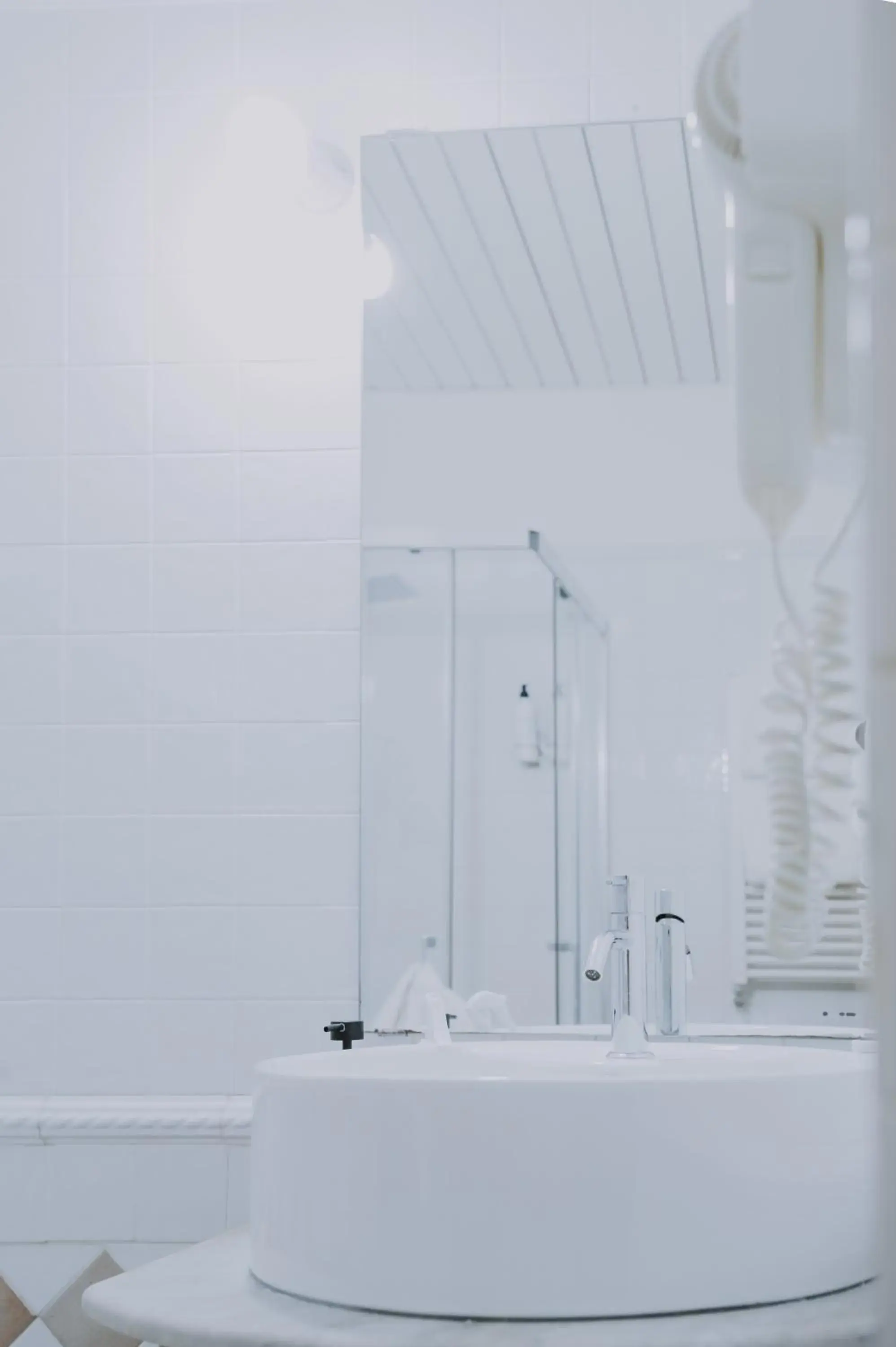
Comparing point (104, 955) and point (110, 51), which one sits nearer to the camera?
point (104, 955)

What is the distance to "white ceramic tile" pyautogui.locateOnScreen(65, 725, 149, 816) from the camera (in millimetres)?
1998

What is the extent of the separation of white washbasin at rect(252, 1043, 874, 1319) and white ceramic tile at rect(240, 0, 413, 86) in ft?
4.57

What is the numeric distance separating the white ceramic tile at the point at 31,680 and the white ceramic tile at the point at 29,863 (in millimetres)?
136

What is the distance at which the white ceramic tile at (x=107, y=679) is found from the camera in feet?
6.60

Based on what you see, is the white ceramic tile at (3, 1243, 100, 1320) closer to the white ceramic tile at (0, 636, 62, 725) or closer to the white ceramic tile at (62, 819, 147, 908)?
the white ceramic tile at (62, 819, 147, 908)

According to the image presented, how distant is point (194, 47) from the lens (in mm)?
2105

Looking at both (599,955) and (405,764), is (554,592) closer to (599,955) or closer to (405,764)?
(405,764)

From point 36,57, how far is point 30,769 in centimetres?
98

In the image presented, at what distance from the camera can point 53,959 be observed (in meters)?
1.98

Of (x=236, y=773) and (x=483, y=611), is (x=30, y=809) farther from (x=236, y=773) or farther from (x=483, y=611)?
(x=483, y=611)

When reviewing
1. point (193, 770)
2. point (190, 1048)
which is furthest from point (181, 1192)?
point (193, 770)

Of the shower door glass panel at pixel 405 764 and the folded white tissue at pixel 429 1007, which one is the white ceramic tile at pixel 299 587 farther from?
the folded white tissue at pixel 429 1007

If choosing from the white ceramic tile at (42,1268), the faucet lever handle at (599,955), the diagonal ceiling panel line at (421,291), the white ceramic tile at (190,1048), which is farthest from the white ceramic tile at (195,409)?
the white ceramic tile at (42,1268)

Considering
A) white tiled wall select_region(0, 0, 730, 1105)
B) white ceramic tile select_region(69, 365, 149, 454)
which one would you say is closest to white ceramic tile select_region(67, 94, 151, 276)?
white tiled wall select_region(0, 0, 730, 1105)
